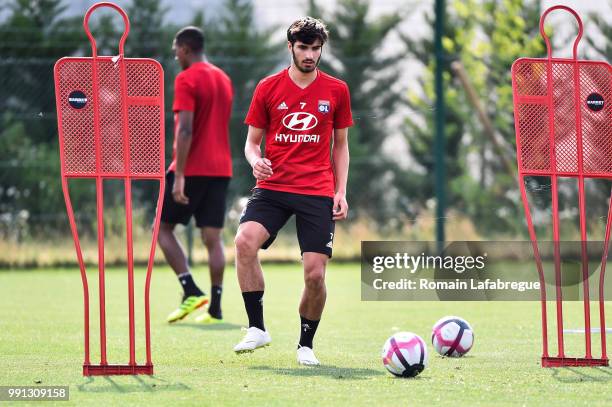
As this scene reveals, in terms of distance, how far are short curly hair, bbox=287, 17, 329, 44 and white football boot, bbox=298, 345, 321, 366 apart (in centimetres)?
174

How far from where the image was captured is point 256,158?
665 centimetres

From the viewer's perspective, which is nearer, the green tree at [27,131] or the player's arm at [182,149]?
the player's arm at [182,149]

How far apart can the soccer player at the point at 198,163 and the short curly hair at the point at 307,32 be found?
9.73 feet

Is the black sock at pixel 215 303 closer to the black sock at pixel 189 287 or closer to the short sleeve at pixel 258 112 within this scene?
the black sock at pixel 189 287

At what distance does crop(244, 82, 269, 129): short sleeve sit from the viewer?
683cm

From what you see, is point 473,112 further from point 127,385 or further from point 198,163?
point 127,385

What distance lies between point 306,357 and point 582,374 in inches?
60.5

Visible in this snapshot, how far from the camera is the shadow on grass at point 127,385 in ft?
17.9

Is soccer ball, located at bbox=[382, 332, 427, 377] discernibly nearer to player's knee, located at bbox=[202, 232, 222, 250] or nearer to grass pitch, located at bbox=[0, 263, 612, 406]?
grass pitch, located at bbox=[0, 263, 612, 406]

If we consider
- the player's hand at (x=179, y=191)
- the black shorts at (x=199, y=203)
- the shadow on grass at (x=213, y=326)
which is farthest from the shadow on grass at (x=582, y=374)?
the black shorts at (x=199, y=203)

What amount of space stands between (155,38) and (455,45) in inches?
206

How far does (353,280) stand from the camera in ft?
48.3

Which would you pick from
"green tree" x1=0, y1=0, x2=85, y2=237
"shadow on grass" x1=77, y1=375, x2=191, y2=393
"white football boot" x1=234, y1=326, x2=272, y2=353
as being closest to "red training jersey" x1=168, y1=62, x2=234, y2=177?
"white football boot" x1=234, y1=326, x2=272, y2=353

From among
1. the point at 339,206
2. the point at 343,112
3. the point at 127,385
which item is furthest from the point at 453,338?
the point at 127,385
